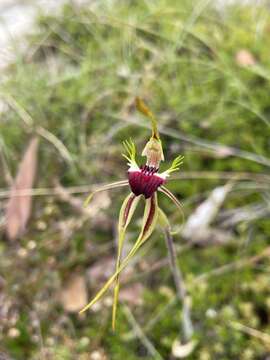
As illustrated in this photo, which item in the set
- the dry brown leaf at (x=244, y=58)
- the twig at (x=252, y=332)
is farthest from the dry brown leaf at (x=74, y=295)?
the dry brown leaf at (x=244, y=58)

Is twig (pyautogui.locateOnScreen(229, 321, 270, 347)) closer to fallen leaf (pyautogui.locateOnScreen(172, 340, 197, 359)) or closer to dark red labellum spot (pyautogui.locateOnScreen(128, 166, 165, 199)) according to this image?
fallen leaf (pyautogui.locateOnScreen(172, 340, 197, 359))

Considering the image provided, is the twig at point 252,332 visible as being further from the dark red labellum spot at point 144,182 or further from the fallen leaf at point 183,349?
the dark red labellum spot at point 144,182

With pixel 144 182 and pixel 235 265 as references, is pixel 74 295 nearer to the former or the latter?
pixel 235 265

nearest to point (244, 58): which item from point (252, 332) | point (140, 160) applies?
point (140, 160)

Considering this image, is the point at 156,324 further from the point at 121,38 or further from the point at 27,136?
the point at 121,38

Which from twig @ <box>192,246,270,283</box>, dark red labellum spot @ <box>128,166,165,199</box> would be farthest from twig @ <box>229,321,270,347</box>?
dark red labellum spot @ <box>128,166,165,199</box>
